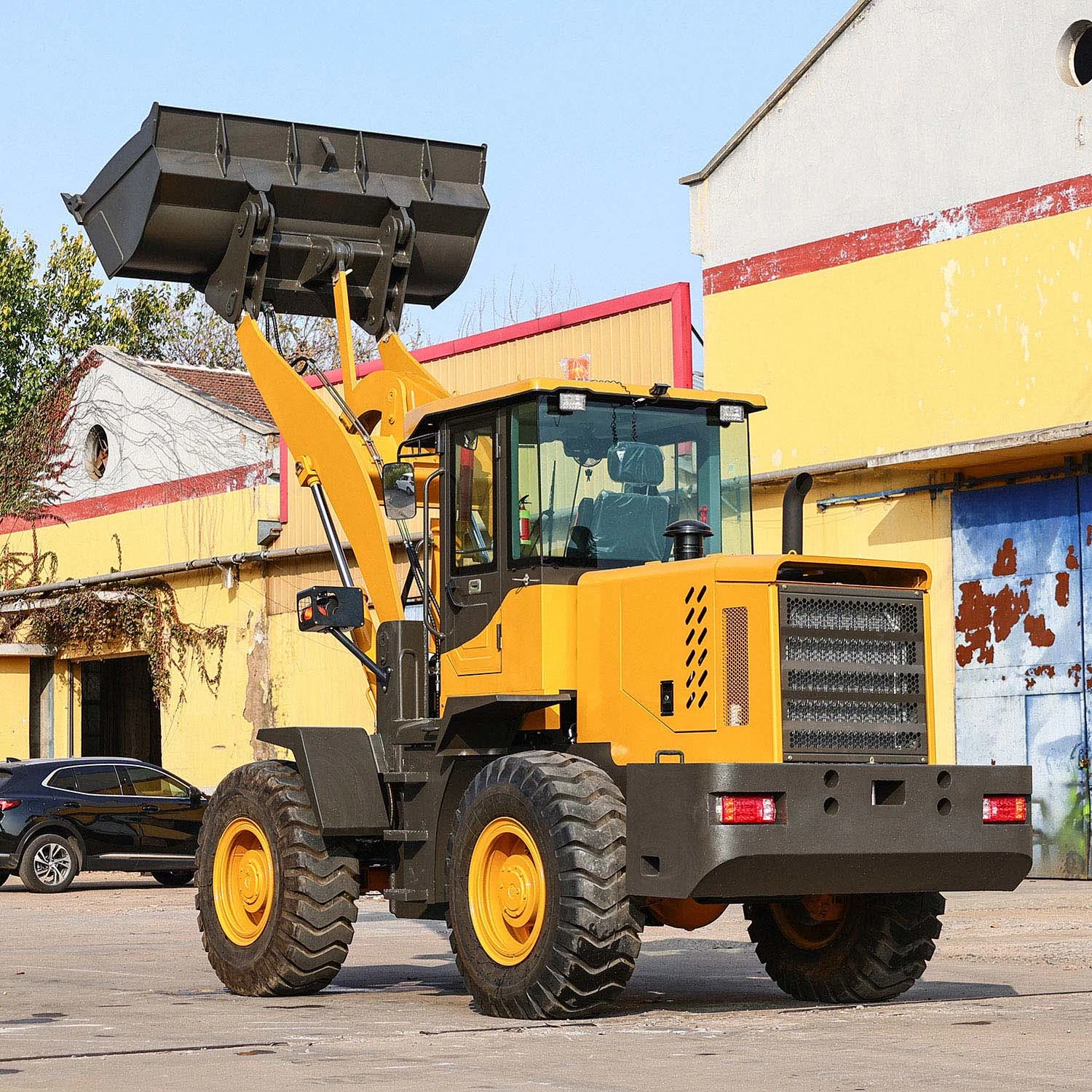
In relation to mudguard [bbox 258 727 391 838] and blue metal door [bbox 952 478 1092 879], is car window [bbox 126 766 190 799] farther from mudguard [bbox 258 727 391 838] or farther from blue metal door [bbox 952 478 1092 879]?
mudguard [bbox 258 727 391 838]

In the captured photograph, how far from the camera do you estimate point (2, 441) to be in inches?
1537

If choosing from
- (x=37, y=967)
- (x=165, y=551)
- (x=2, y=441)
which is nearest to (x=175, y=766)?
(x=165, y=551)

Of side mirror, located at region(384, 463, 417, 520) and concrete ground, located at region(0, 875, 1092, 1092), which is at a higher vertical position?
side mirror, located at region(384, 463, 417, 520)

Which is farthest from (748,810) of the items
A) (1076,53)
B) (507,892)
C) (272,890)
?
(1076,53)

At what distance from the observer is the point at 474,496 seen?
11.3 m

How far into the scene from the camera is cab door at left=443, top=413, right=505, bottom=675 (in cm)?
1102

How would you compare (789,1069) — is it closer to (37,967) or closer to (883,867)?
(883,867)

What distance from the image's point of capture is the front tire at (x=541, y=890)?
962 centimetres

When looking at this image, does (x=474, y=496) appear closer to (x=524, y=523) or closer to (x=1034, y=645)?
(x=524, y=523)

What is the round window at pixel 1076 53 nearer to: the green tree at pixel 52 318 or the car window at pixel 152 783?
the car window at pixel 152 783

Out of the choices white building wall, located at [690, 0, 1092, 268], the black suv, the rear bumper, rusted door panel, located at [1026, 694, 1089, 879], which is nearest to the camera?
the rear bumper

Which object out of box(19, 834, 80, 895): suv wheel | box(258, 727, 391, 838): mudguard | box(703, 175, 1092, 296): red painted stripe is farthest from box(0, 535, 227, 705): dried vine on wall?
box(258, 727, 391, 838): mudguard

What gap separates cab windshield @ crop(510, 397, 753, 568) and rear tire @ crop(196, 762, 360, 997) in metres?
2.15

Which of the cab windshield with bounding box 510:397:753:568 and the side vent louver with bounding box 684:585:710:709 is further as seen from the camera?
the cab windshield with bounding box 510:397:753:568
